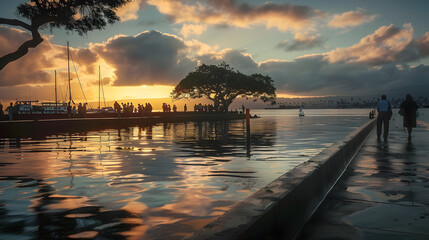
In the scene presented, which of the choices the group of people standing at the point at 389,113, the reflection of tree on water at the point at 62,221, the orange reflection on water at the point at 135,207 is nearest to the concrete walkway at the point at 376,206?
the reflection of tree on water at the point at 62,221

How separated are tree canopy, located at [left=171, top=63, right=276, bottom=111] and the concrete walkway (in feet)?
210

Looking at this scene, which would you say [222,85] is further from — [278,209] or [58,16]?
[278,209]

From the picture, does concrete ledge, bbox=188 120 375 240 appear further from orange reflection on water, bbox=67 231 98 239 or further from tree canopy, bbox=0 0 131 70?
tree canopy, bbox=0 0 131 70

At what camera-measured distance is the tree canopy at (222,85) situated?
244 ft

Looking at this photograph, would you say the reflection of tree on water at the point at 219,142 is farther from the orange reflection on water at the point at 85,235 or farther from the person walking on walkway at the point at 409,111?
the orange reflection on water at the point at 85,235

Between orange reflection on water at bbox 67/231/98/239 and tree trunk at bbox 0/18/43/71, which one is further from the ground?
tree trunk at bbox 0/18/43/71

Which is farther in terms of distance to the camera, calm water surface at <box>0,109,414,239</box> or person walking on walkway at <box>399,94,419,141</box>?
person walking on walkway at <box>399,94,419,141</box>

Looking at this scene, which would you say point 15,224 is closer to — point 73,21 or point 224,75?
point 73,21

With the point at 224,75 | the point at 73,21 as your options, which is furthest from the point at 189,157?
the point at 224,75

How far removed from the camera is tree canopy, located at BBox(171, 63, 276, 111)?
74.4 meters

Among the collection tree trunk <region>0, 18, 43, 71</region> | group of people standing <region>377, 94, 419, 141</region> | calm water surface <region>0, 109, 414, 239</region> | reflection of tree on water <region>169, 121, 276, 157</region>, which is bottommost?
reflection of tree on water <region>169, 121, 276, 157</region>

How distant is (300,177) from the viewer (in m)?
5.59

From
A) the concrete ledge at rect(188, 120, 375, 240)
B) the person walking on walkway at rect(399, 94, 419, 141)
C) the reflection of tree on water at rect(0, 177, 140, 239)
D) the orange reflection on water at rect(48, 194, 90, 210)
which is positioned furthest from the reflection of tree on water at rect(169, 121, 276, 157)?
the reflection of tree on water at rect(0, 177, 140, 239)

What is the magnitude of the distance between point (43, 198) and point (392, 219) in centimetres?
509
